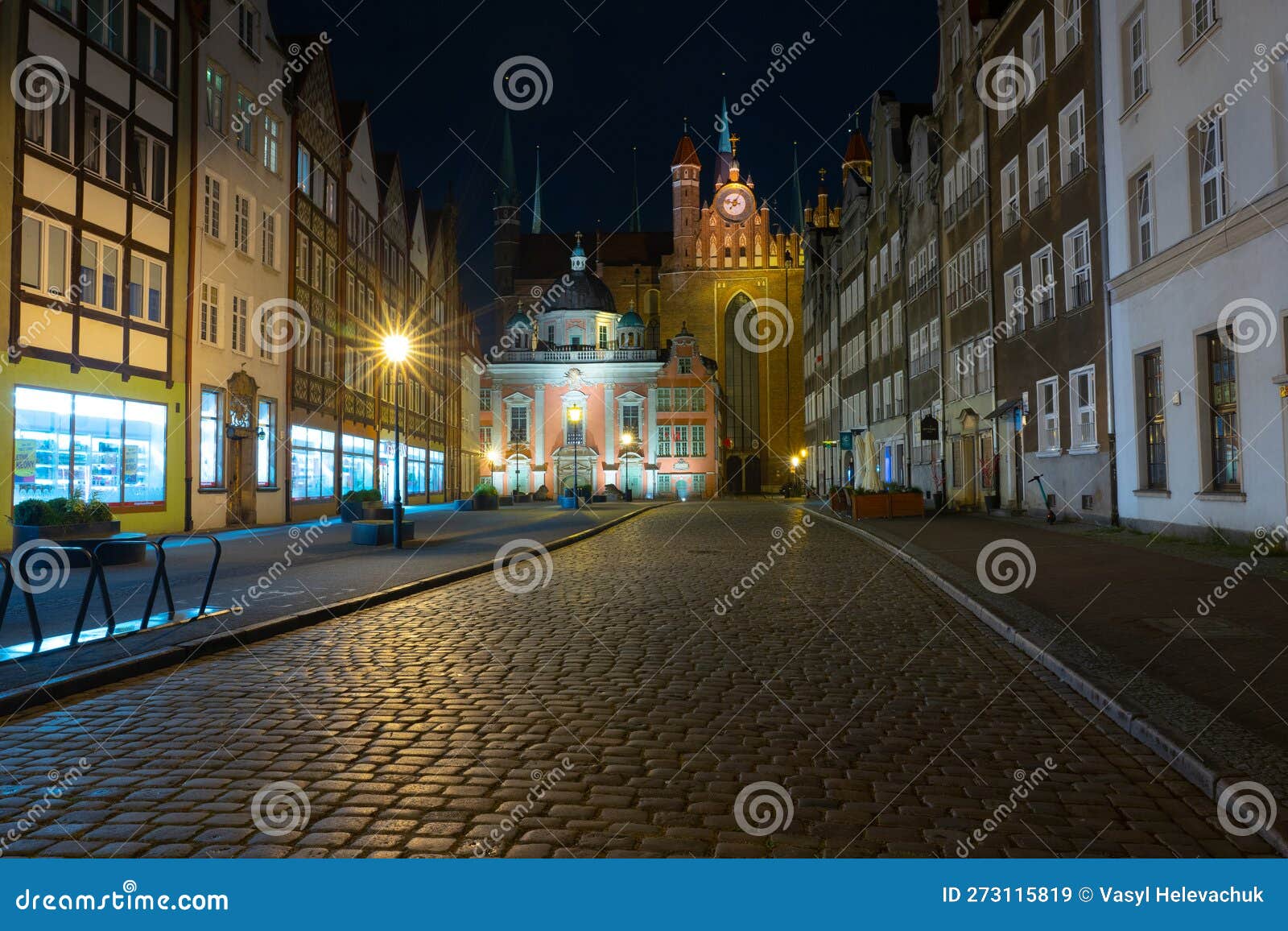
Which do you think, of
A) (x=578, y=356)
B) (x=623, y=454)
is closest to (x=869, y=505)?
(x=623, y=454)

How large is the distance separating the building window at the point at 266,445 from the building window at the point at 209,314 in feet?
10.9

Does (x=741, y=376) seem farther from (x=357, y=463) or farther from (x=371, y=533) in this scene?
(x=371, y=533)

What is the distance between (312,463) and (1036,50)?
25.6 m

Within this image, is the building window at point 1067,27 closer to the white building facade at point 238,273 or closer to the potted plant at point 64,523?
the white building facade at point 238,273

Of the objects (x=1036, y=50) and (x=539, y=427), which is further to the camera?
(x=539, y=427)

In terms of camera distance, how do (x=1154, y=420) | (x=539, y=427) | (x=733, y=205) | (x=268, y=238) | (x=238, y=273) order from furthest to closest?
(x=733, y=205) → (x=539, y=427) → (x=268, y=238) → (x=238, y=273) → (x=1154, y=420)

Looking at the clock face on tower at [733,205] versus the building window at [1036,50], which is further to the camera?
the clock face on tower at [733,205]

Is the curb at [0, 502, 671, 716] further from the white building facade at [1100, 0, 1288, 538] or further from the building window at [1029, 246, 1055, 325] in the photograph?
the building window at [1029, 246, 1055, 325]

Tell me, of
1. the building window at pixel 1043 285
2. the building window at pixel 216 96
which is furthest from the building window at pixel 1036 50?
the building window at pixel 216 96

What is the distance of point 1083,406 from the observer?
72.3 feet
